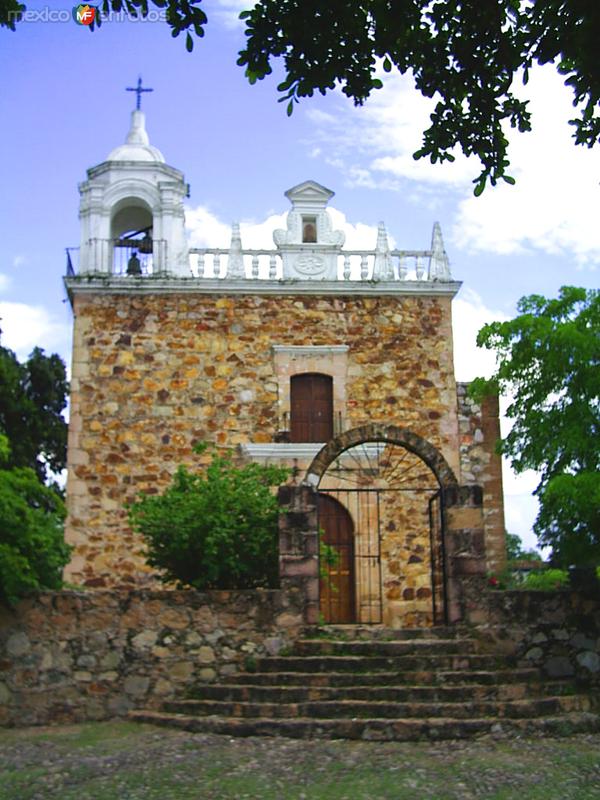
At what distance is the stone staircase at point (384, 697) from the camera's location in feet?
30.4

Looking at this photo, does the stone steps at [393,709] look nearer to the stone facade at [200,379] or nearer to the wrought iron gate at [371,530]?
the wrought iron gate at [371,530]

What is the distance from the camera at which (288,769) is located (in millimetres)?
8102

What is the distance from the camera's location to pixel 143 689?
1065 centimetres

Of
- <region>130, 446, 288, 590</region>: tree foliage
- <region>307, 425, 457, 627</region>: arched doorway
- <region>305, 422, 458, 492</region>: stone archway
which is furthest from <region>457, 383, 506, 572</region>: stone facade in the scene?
<region>130, 446, 288, 590</region>: tree foliage

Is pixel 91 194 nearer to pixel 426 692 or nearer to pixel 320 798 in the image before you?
pixel 426 692

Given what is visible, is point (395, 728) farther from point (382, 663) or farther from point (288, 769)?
point (288, 769)

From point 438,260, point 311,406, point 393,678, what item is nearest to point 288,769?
point 393,678

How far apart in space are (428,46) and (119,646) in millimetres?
6802

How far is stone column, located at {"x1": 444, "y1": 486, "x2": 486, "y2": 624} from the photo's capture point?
11.4 metres

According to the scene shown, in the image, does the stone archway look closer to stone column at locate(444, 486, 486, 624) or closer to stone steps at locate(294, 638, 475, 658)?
stone column at locate(444, 486, 486, 624)

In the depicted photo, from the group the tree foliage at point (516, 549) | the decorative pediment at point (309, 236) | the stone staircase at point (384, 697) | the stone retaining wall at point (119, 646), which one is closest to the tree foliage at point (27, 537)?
the stone retaining wall at point (119, 646)

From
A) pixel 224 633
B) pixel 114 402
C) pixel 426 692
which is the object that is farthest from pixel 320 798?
pixel 114 402

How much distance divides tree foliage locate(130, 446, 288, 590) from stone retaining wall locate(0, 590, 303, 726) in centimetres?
62

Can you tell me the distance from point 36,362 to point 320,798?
19.1 meters
